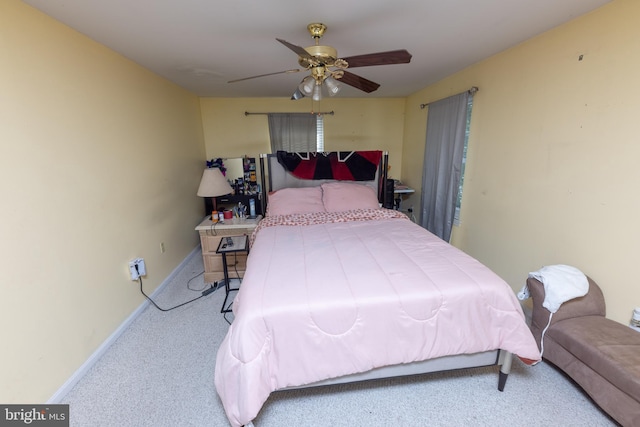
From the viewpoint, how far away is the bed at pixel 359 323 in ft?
3.99

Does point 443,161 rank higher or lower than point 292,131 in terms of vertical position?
lower

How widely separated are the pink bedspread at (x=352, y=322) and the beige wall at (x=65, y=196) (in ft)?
3.37

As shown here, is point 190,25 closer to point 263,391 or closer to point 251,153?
point 263,391

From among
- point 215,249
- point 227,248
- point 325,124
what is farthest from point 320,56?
point 325,124

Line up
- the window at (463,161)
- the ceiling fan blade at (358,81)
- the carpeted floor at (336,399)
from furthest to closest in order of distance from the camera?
the window at (463,161), the ceiling fan blade at (358,81), the carpeted floor at (336,399)

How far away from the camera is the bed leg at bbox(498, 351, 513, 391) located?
1437 mm

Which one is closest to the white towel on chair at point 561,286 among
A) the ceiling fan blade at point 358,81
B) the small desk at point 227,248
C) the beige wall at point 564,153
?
the beige wall at point 564,153

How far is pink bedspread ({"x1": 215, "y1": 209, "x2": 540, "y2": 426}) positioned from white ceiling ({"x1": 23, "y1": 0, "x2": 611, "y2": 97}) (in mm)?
1487

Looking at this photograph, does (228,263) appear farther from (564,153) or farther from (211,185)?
(564,153)

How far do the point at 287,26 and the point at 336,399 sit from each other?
2279 millimetres

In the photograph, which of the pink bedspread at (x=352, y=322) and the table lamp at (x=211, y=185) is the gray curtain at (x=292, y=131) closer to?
the table lamp at (x=211, y=185)

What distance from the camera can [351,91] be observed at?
11.9 feet

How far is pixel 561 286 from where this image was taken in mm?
1573

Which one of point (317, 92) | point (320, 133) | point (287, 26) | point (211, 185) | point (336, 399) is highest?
point (287, 26)
